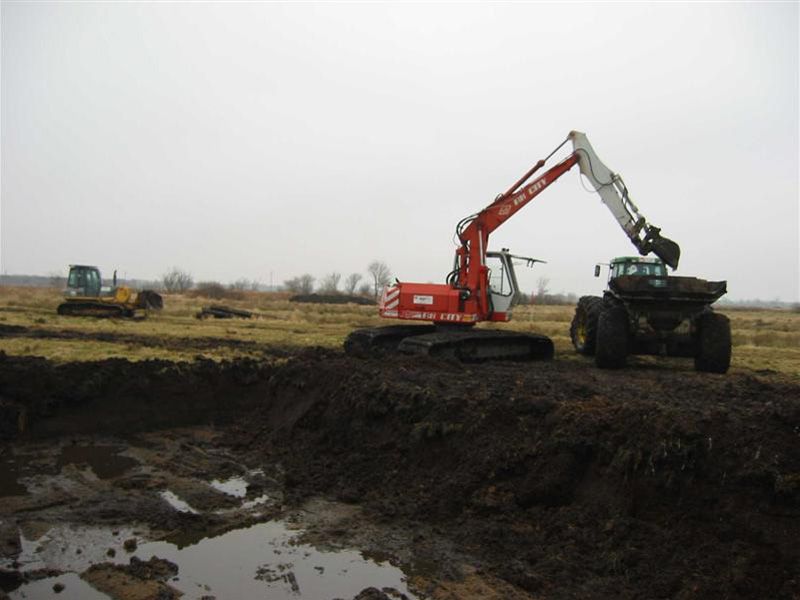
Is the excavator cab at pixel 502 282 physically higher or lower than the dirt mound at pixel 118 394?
higher

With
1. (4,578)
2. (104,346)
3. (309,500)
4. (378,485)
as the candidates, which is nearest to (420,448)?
(378,485)

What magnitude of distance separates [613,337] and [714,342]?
185cm

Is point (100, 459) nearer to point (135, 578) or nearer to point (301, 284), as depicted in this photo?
point (135, 578)

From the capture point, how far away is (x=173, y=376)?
33.0 ft

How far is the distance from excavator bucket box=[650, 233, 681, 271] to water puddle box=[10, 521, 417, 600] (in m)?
9.97

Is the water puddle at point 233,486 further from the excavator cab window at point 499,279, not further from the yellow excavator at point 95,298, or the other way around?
the yellow excavator at point 95,298

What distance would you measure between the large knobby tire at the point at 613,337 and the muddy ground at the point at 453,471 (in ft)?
5.67

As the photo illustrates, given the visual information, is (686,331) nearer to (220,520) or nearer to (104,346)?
(220,520)

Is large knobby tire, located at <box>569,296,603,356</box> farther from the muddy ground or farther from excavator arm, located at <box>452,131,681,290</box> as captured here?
the muddy ground

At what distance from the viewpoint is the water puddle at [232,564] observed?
14.5 feet

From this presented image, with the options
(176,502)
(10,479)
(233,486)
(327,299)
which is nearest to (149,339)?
(10,479)

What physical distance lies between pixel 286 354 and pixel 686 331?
8395 millimetres

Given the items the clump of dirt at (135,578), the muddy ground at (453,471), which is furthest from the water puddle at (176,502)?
the clump of dirt at (135,578)

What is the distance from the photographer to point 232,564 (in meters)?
4.84
